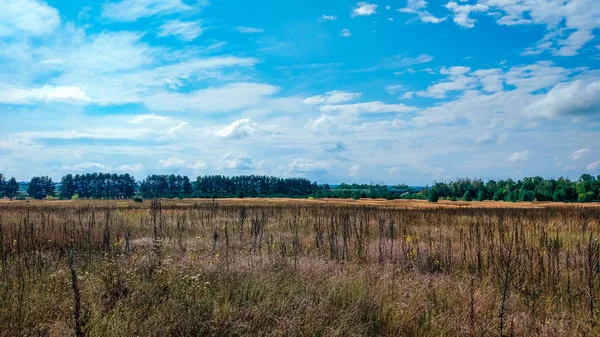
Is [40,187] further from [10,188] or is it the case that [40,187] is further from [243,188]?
[243,188]

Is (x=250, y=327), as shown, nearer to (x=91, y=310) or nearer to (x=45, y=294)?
(x=91, y=310)

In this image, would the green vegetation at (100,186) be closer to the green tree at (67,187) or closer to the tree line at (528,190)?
the green tree at (67,187)

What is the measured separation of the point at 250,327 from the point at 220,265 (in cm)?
212

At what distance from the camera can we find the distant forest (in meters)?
88.6

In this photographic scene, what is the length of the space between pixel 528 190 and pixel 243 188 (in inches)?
3514

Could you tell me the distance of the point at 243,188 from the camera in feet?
456

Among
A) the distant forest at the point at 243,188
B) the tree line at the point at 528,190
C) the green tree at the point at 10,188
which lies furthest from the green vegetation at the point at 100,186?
the tree line at the point at 528,190

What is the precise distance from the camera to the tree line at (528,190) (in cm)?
7500

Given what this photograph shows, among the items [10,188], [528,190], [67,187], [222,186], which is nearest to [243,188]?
[222,186]

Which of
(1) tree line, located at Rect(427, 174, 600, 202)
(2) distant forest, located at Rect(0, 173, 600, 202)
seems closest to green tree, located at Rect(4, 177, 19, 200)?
(2) distant forest, located at Rect(0, 173, 600, 202)

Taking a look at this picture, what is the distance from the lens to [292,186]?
142 metres

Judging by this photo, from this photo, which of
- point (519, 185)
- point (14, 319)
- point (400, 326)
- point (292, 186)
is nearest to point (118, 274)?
point (14, 319)

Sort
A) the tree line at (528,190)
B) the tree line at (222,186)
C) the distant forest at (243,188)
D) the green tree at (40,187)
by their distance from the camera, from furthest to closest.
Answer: the tree line at (222,186), the green tree at (40,187), the distant forest at (243,188), the tree line at (528,190)

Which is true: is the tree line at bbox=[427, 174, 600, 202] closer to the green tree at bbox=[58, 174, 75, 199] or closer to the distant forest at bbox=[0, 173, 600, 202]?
the distant forest at bbox=[0, 173, 600, 202]
